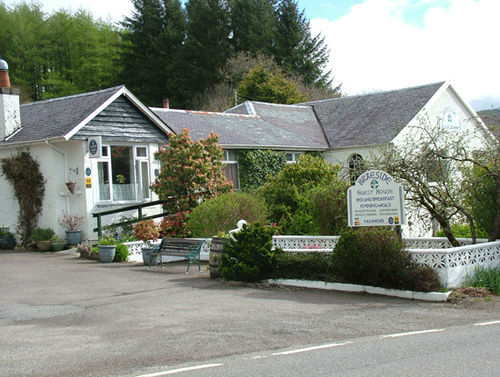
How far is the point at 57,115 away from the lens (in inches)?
884

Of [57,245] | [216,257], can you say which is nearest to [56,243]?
[57,245]

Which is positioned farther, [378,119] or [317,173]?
[378,119]

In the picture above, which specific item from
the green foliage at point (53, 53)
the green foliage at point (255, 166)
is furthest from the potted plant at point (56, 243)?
the green foliage at point (53, 53)

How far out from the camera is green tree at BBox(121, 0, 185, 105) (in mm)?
52281

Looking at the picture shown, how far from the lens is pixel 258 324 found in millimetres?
9477

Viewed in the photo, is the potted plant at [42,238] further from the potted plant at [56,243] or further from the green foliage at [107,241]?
the green foliage at [107,241]

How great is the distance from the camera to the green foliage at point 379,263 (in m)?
11.7

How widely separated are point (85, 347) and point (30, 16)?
55153 millimetres

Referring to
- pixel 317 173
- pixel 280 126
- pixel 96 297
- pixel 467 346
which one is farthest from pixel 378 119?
pixel 467 346

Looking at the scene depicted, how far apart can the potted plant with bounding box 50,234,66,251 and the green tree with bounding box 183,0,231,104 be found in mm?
32728

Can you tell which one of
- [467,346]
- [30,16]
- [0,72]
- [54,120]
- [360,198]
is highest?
[30,16]

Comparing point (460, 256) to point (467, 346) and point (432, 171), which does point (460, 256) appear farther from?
point (467, 346)

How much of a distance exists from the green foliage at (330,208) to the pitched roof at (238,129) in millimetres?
7976

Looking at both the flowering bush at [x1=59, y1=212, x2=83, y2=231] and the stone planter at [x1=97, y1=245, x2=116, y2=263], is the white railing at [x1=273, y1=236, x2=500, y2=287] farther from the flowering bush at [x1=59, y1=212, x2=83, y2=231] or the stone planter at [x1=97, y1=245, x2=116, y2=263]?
the flowering bush at [x1=59, y1=212, x2=83, y2=231]
